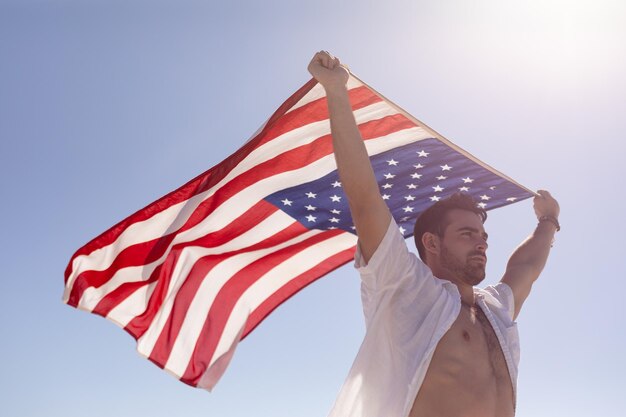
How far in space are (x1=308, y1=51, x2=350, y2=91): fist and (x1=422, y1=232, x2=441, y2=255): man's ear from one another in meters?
1.65

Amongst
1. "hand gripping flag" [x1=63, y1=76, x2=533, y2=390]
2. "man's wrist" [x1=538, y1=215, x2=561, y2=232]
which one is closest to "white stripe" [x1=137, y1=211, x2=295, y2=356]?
"hand gripping flag" [x1=63, y1=76, x2=533, y2=390]

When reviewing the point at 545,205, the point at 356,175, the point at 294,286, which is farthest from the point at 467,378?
the point at 545,205

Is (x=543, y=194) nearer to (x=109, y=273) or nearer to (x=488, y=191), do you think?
(x=488, y=191)

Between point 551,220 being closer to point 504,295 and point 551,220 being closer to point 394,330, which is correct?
point 504,295

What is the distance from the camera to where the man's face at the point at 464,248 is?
5.27 m

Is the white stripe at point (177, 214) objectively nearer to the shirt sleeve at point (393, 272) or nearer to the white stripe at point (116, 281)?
the white stripe at point (116, 281)

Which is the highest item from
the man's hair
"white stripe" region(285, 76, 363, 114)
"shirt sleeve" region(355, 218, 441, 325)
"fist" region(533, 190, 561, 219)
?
"fist" region(533, 190, 561, 219)

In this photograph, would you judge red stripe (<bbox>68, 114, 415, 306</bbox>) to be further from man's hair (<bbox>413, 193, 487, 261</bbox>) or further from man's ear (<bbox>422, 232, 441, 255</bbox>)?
man's ear (<bbox>422, 232, 441, 255</bbox>)

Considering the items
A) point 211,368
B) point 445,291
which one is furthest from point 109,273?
point 445,291

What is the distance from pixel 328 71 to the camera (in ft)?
15.1

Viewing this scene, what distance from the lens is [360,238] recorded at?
4.56m

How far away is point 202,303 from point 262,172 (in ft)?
4.15

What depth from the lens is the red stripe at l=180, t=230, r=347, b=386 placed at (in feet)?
17.4

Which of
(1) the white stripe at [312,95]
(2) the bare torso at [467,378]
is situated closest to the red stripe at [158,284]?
(1) the white stripe at [312,95]
